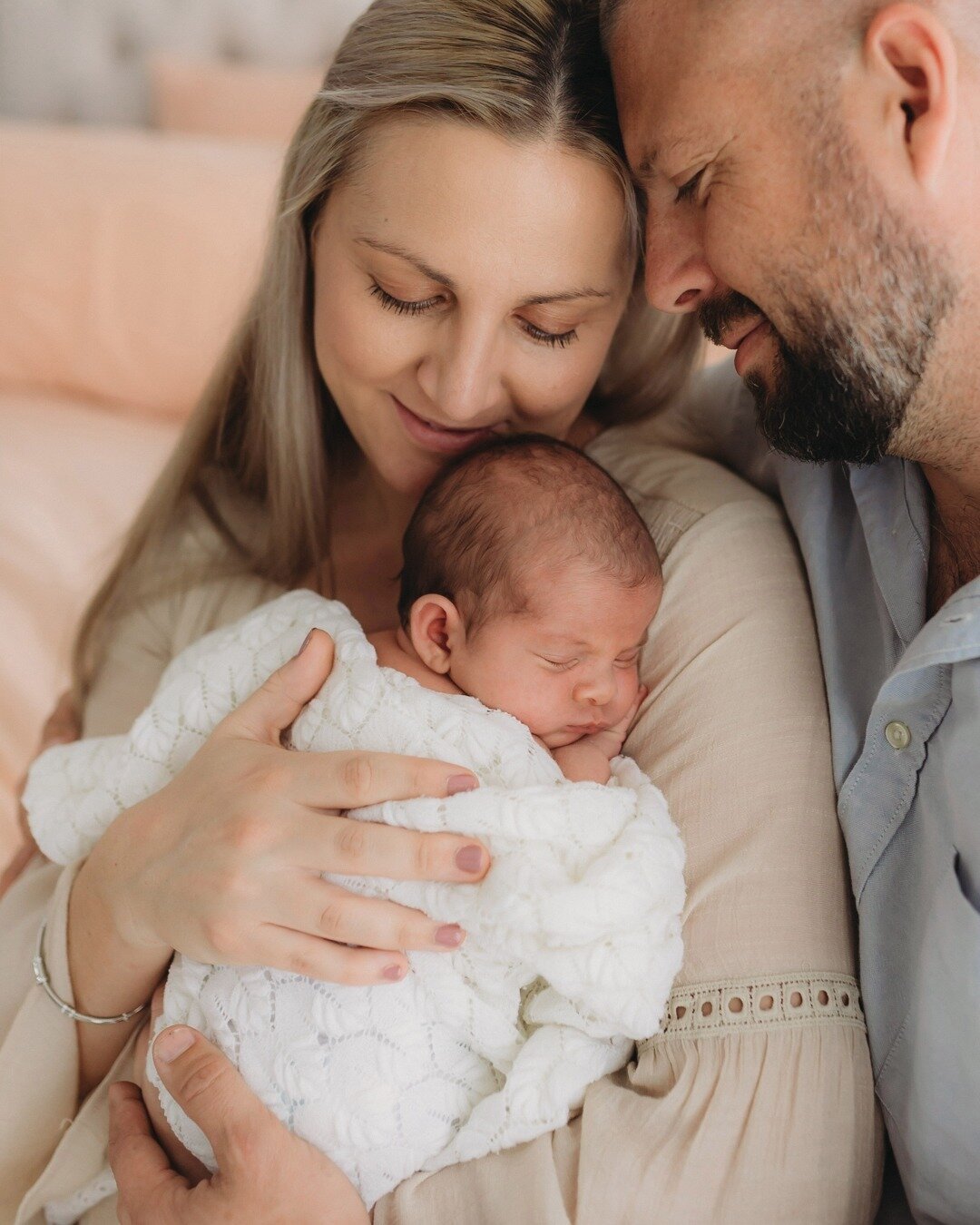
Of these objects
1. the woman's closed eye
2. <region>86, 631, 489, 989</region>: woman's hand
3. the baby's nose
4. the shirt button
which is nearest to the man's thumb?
<region>86, 631, 489, 989</region>: woman's hand

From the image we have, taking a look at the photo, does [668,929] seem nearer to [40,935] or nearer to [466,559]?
[466,559]

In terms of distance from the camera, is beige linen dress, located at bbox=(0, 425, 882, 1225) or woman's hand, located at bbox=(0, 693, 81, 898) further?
woman's hand, located at bbox=(0, 693, 81, 898)

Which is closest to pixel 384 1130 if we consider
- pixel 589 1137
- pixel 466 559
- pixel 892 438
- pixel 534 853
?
pixel 589 1137

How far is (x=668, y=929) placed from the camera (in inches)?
48.3

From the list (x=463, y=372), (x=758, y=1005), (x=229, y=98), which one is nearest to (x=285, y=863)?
(x=758, y=1005)

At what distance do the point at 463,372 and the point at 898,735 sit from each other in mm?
738

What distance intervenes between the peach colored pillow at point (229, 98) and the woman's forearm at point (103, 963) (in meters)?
2.77

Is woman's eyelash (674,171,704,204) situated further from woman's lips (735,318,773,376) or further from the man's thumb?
the man's thumb

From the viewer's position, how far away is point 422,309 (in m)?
1.57

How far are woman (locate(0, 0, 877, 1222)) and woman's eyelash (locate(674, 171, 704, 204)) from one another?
0.09 m

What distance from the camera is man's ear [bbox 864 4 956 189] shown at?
1.19 metres

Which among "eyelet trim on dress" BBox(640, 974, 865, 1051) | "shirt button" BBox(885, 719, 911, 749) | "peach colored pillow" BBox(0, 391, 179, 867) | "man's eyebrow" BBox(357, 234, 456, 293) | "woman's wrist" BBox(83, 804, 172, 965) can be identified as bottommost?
"peach colored pillow" BBox(0, 391, 179, 867)

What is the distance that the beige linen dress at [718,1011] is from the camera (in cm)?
117

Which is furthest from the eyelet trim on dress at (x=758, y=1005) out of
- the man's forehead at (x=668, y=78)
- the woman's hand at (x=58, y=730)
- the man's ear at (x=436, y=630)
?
the woman's hand at (x=58, y=730)
